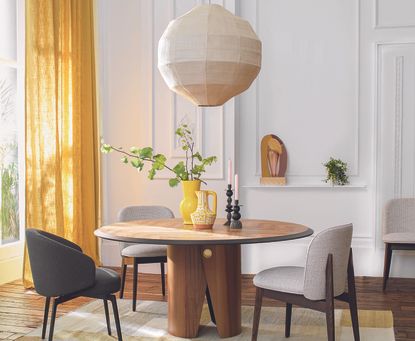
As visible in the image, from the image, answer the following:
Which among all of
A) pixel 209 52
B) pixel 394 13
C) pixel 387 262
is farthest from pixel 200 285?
pixel 394 13

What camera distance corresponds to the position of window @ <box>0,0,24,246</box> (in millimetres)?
5805

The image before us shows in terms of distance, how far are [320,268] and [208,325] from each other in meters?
1.13

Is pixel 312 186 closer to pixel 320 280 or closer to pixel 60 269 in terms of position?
pixel 320 280

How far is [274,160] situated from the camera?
6.01 meters

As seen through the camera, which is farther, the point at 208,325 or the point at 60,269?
the point at 208,325

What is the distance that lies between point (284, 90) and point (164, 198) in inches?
56.5

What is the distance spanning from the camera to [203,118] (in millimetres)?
6035

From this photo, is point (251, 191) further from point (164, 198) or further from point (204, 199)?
point (204, 199)

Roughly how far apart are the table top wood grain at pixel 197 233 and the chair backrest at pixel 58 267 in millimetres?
232

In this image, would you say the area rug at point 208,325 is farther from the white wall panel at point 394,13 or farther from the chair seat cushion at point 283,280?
the white wall panel at point 394,13

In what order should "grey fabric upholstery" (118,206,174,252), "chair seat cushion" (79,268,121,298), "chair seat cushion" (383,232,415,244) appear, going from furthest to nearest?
1. "chair seat cushion" (383,232,415,244)
2. "grey fabric upholstery" (118,206,174,252)
3. "chair seat cushion" (79,268,121,298)

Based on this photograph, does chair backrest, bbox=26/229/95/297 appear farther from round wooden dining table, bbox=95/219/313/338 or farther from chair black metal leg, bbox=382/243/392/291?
chair black metal leg, bbox=382/243/392/291

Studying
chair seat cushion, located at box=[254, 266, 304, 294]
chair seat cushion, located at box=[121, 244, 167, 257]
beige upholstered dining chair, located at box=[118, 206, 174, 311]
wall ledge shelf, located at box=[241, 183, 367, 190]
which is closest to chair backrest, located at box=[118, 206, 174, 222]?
beige upholstered dining chair, located at box=[118, 206, 174, 311]

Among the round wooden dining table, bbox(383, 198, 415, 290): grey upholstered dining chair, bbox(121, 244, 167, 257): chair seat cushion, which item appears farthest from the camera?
bbox(383, 198, 415, 290): grey upholstered dining chair
